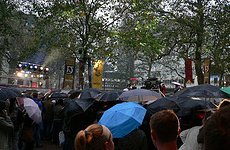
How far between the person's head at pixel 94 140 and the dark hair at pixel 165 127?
44cm

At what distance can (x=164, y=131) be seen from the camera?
3340 mm

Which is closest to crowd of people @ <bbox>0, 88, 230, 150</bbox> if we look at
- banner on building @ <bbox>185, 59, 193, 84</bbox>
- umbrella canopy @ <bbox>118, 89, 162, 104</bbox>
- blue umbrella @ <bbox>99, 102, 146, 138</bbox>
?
blue umbrella @ <bbox>99, 102, 146, 138</bbox>

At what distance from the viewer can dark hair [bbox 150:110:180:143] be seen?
3305 millimetres

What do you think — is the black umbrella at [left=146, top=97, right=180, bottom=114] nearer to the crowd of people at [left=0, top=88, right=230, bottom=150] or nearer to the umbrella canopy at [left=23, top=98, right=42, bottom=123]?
the crowd of people at [left=0, top=88, right=230, bottom=150]

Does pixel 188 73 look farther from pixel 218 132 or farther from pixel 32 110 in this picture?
pixel 218 132

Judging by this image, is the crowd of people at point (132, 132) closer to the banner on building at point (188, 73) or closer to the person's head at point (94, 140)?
the person's head at point (94, 140)

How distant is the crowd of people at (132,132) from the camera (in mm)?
1786

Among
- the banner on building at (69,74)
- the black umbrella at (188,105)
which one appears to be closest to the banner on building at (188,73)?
the banner on building at (69,74)

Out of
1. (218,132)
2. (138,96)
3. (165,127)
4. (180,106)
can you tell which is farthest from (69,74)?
(218,132)

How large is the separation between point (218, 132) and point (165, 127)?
5.48 feet

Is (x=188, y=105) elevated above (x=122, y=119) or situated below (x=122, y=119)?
above

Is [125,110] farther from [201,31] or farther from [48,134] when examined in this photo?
[201,31]

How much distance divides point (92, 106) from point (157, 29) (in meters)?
16.7

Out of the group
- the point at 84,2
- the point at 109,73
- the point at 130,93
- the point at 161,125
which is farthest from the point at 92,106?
the point at 109,73
